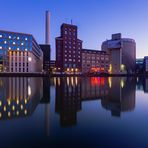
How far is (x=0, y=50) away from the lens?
121938 mm

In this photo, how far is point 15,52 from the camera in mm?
124812

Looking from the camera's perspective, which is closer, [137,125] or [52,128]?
[52,128]

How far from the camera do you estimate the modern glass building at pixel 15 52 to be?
12206cm

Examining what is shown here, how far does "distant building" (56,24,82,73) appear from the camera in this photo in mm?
152625

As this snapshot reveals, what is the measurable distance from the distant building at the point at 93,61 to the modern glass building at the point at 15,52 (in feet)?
226

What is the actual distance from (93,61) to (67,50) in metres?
44.2

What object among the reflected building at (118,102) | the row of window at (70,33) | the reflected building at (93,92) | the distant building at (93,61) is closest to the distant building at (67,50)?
the row of window at (70,33)

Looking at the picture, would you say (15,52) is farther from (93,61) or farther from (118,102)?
(118,102)

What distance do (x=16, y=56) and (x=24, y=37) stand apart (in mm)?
14723

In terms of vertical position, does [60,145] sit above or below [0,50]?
below

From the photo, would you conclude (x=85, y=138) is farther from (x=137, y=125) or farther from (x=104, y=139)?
(x=137, y=125)

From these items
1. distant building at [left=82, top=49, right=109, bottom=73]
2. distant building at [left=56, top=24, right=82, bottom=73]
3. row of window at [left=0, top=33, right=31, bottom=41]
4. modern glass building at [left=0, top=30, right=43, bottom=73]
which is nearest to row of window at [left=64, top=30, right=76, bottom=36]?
distant building at [left=56, top=24, right=82, bottom=73]

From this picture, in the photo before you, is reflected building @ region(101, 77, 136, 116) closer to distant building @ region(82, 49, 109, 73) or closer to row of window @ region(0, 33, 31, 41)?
row of window @ region(0, 33, 31, 41)

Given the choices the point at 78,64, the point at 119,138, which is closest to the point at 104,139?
the point at 119,138
